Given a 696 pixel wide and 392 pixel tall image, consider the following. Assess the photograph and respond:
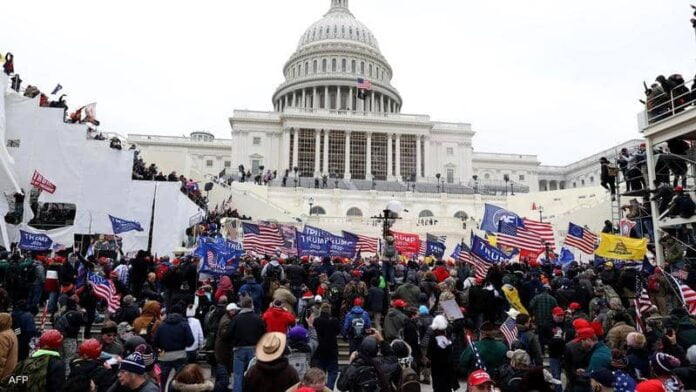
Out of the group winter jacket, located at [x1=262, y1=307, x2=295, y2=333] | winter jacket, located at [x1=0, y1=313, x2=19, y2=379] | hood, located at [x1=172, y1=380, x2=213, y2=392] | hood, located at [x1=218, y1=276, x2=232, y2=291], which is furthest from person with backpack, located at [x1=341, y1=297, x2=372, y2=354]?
winter jacket, located at [x1=0, y1=313, x2=19, y2=379]

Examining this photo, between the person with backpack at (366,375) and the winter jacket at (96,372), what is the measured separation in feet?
8.43

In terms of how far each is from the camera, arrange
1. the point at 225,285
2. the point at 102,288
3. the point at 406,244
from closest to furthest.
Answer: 1. the point at 102,288
2. the point at 225,285
3. the point at 406,244

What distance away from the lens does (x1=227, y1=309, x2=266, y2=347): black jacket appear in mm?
7652

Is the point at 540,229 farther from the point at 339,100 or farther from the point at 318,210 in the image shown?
the point at 339,100

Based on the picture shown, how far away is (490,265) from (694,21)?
474 inches

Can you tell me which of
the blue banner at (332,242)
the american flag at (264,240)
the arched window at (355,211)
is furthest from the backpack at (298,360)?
the arched window at (355,211)

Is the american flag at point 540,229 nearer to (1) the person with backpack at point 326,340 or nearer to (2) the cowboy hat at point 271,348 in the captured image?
(1) the person with backpack at point 326,340

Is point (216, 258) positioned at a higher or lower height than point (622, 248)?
lower

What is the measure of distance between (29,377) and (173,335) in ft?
7.31

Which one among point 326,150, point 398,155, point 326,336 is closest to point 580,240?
point 326,336

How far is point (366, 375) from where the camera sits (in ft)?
18.7

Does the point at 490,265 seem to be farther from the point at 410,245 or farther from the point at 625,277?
the point at 410,245

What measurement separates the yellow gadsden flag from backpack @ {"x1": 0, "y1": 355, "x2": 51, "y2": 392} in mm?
12888

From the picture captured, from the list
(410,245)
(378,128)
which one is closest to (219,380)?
(410,245)
